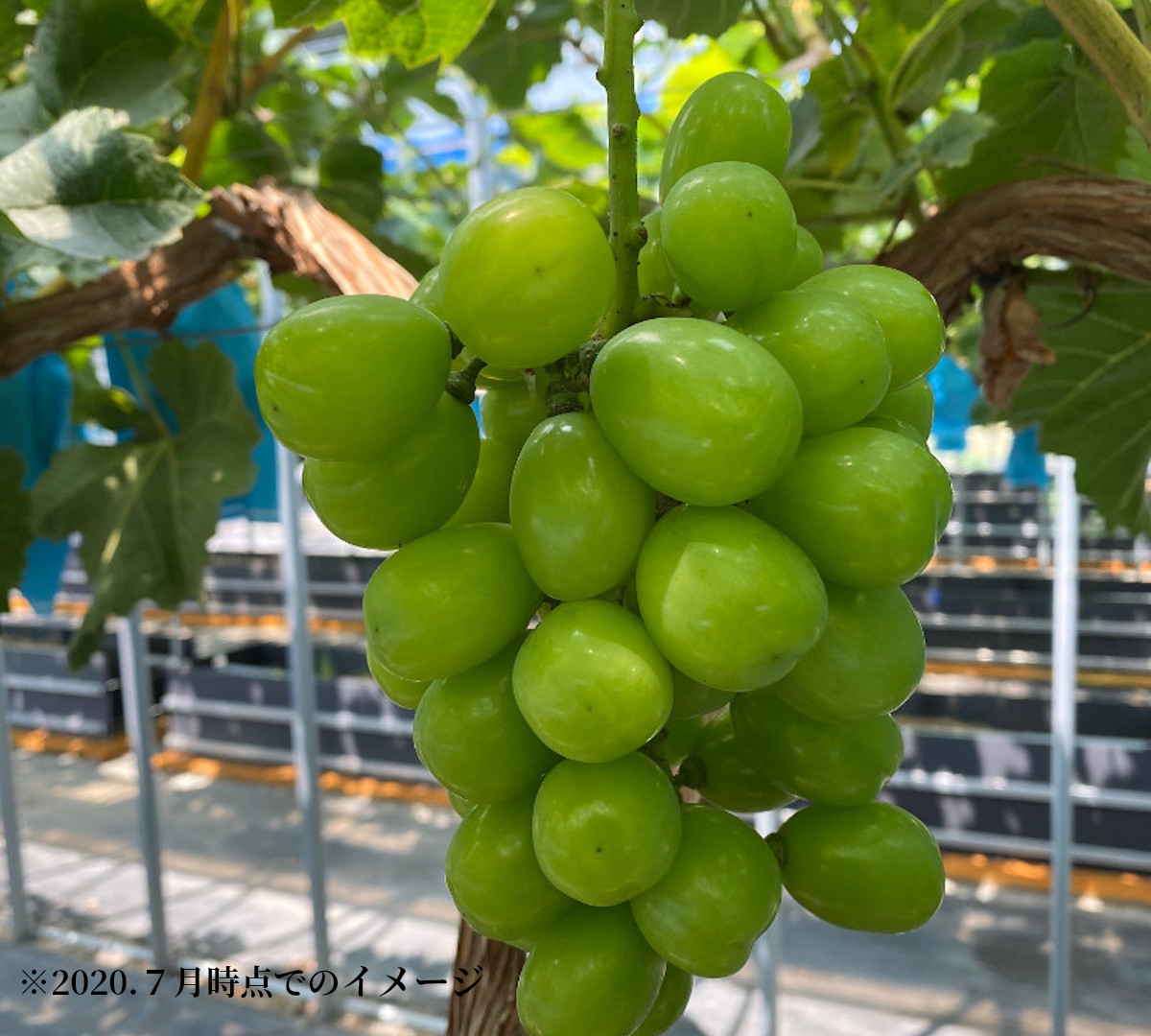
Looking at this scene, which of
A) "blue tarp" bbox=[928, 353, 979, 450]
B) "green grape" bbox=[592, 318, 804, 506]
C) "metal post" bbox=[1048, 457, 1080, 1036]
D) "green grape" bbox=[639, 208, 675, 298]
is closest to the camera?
"green grape" bbox=[592, 318, 804, 506]

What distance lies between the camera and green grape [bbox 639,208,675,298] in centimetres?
39

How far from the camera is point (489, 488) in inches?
15.3

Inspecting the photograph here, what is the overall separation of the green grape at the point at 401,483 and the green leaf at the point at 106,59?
0.49m

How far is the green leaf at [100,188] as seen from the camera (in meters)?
0.58

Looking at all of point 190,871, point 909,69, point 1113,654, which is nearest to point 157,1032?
point 190,871

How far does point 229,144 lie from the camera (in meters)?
1.03

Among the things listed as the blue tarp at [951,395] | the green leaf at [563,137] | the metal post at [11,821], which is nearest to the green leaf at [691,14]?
the green leaf at [563,137]

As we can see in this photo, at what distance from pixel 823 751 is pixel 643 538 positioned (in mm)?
115

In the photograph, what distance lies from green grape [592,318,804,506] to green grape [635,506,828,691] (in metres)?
0.01

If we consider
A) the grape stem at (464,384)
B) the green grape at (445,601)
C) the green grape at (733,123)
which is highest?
the green grape at (733,123)

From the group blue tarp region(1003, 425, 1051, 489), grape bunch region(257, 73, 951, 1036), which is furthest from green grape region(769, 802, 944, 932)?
blue tarp region(1003, 425, 1051, 489)

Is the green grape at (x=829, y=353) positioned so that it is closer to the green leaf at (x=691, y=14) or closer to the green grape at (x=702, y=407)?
the green grape at (x=702, y=407)

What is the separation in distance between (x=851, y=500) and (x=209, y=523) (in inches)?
34.1

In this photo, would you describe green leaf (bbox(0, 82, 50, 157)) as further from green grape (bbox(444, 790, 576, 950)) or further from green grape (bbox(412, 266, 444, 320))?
green grape (bbox(444, 790, 576, 950))
